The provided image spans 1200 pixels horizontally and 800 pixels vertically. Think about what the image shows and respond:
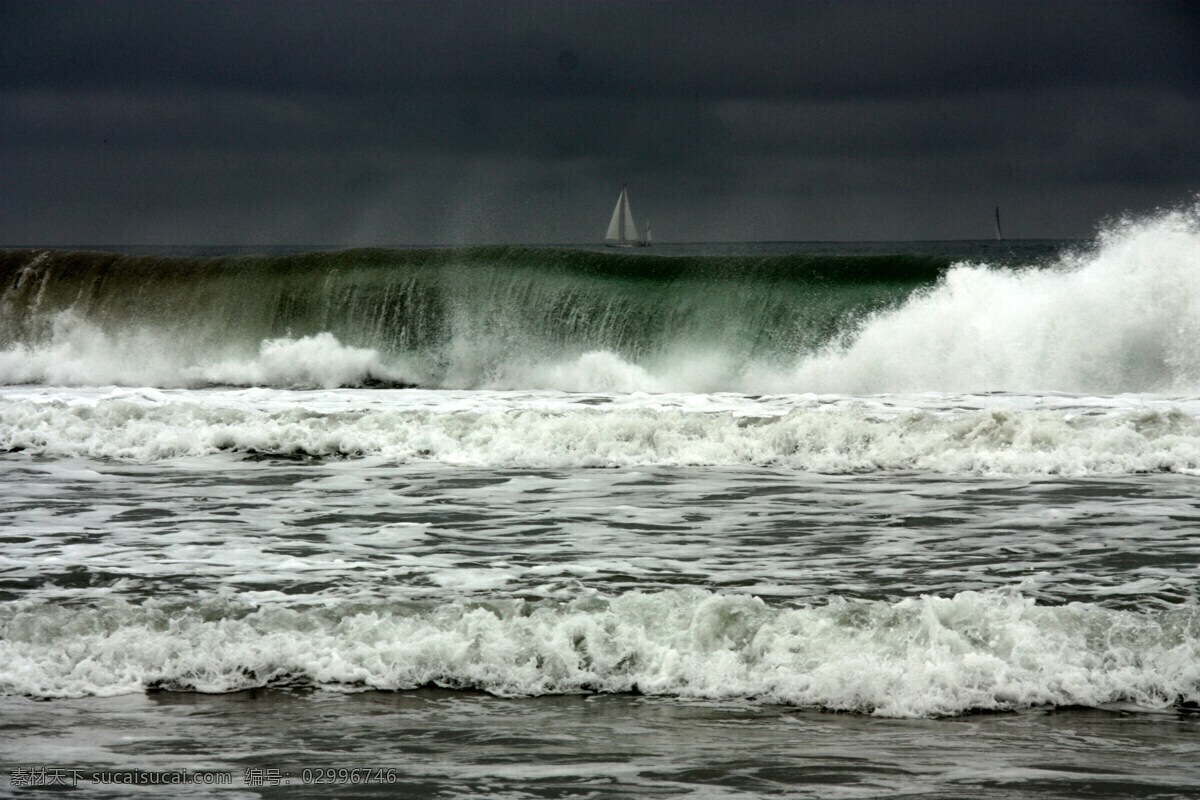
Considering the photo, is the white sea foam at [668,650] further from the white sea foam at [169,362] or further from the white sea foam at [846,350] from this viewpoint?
the white sea foam at [169,362]

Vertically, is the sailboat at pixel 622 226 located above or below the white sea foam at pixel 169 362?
above

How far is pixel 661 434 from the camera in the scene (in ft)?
41.1

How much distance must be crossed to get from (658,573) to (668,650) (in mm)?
1352

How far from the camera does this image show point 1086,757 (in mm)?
4344

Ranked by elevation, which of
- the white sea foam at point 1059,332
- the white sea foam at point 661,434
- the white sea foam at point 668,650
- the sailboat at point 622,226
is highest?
the sailboat at point 622,226

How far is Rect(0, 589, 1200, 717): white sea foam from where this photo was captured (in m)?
5.14

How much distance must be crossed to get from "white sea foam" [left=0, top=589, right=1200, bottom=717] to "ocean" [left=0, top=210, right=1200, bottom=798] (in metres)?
0.02

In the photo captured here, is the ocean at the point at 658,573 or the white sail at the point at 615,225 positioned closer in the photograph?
the ocean at the point at 658,573

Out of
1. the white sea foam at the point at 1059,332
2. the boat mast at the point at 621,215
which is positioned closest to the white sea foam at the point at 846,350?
the white sea foam at the point at 1059,332

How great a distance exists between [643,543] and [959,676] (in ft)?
9.32

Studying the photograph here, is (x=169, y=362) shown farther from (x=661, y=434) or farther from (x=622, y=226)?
(x=622, y=226)

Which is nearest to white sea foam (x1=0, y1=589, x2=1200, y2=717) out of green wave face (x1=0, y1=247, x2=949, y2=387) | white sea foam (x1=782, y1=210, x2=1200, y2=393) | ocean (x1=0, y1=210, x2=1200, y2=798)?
ocean (x1=0, y1=210, x2=1200, y2=798)

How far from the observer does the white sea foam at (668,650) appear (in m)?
5.14

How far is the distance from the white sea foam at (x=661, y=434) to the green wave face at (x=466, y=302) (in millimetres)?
5345
